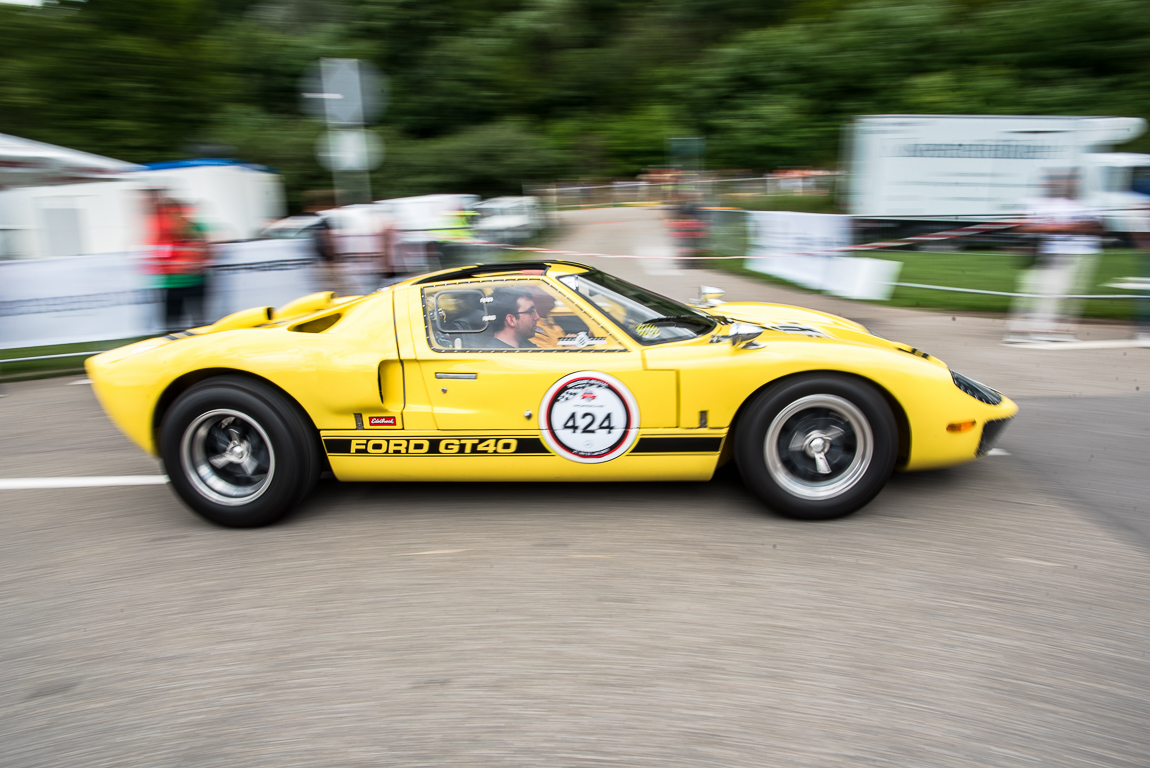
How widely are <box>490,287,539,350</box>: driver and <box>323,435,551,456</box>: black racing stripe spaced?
444 mm

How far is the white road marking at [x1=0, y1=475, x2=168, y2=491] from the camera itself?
15.0ft

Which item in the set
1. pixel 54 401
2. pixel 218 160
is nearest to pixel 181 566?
pixel 54 401

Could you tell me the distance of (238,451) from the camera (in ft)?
12.8

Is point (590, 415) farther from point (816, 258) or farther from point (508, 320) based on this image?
point (816, 258)

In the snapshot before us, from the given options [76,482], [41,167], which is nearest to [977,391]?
[76,482]

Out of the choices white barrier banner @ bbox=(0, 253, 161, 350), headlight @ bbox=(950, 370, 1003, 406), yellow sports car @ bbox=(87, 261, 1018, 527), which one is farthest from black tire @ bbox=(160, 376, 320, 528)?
white barrier banner @ bbox=(0, 253, 161, 350)

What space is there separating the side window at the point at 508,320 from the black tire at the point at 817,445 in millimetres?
757

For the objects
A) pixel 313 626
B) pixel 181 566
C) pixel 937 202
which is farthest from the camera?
pixel 937 202

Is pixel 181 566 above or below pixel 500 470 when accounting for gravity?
below

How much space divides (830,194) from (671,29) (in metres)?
24.9

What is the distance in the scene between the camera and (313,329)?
4039 mm

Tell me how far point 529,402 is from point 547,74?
3903cm

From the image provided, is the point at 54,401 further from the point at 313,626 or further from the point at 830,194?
the point at 830,194

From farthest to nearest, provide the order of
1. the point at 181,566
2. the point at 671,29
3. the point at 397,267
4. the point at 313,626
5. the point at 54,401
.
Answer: the point at 671,29, the point at 397,267, the point at 54,401, the point at 181,566, the point at 313,626
